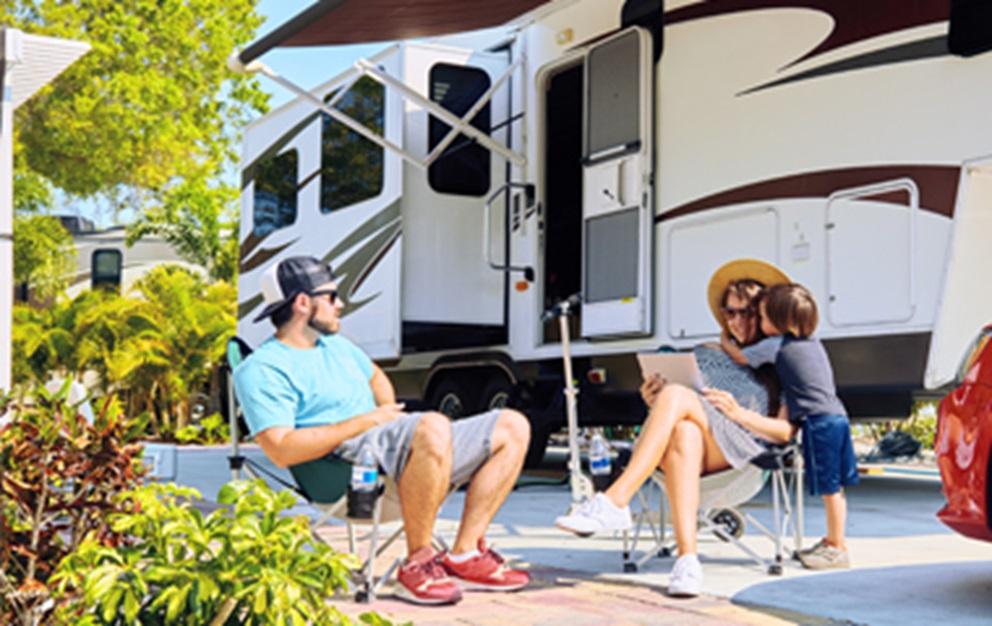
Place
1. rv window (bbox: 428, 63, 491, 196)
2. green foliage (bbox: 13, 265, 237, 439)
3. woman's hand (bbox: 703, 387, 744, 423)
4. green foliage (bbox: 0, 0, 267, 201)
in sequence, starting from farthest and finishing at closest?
green foliage (bbox: 0, 0, 267, 201) → green foliage (bbox: 13, 265, 237, 439) → rv window (bbox: 428, 63, 491, 196) → woman's hand (bbox: 703, 387, 744, 423)

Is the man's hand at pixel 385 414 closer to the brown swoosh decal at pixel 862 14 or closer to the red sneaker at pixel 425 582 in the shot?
the red sneaker at pixel 425 582

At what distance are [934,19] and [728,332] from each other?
6.80 feet

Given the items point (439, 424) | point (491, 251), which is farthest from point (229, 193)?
point (439, 424)

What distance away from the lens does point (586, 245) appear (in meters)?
7.75

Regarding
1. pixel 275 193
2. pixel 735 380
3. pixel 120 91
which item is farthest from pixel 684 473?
pixel 120 91

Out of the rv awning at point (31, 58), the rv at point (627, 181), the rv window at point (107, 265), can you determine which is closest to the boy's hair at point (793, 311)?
the rv at point (627, 181)

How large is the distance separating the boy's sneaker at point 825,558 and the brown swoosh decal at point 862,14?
8.57 feet

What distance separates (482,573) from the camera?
412cm

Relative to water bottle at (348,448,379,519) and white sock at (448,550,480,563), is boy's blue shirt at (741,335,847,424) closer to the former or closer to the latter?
white sock at (448,550,480,563)

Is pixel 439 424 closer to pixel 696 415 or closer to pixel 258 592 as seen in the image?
pixel 696 415

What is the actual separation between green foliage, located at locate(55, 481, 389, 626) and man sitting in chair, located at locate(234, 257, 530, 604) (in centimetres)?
156

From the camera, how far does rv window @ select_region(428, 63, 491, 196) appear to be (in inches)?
347

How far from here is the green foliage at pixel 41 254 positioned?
810 inches

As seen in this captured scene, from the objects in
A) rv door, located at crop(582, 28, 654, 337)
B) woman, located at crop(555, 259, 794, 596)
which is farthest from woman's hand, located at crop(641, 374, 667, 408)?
rv door, located at crop(582, 28, 654, 337)
